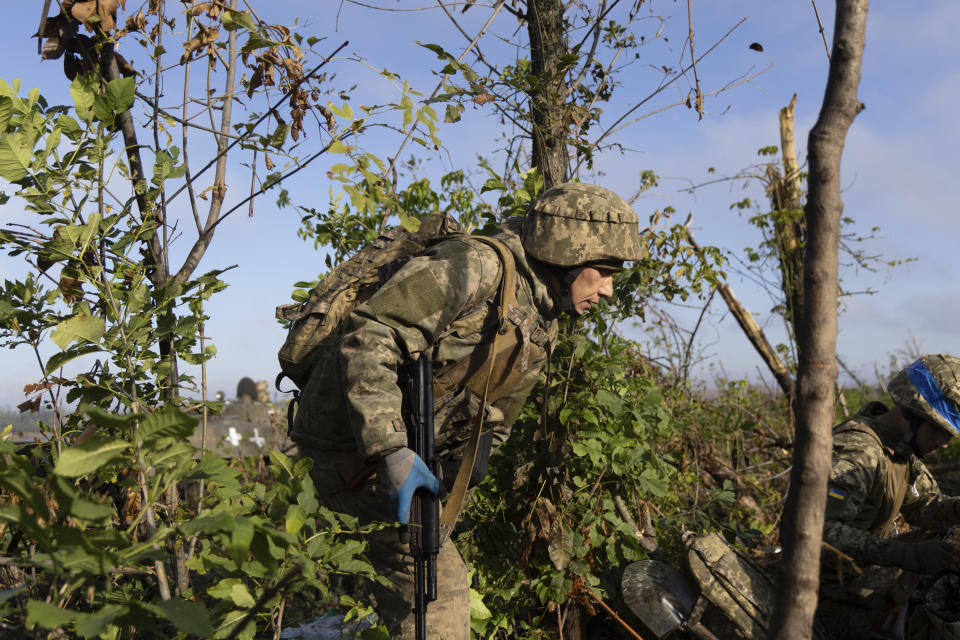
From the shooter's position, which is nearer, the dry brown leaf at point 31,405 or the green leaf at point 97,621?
the green leaf at point 97,621

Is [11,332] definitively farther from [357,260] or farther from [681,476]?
[681,476]

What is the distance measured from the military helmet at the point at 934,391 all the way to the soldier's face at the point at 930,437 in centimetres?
5

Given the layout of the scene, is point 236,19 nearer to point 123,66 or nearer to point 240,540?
point 123,66

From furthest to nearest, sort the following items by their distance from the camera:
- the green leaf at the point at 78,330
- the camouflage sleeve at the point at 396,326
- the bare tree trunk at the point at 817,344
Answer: the camouflage sleeve at the point at 396,326 < the green leaf at the point at 78,330 < the bare tree trunk at the point at 817,344

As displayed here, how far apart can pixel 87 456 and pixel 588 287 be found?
213 cm

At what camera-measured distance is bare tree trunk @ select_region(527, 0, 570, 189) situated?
4.00 metres

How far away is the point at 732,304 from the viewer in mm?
7836

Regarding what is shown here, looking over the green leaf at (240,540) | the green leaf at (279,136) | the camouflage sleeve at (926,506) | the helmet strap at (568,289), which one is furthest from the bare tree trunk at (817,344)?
the camouflage sleeve at (926,506)

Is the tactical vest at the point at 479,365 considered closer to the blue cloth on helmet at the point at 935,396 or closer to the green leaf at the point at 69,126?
the green leaf at the point at 69,126

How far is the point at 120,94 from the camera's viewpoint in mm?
2096

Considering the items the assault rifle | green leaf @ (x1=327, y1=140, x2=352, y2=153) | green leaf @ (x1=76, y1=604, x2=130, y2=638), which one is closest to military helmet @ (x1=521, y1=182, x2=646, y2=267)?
the assault rifle

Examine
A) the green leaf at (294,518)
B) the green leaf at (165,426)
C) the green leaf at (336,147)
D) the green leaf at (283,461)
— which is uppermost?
the green leaf at (336,147)

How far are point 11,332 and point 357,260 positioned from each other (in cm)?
120

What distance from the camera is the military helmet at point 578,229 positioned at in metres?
2.87
